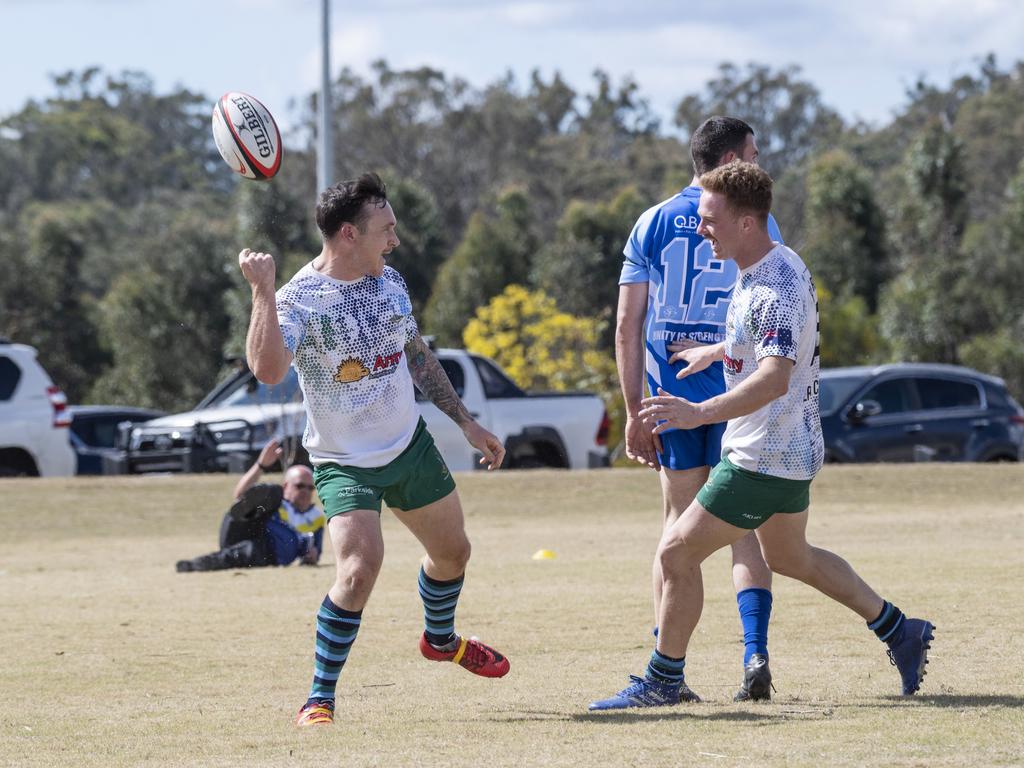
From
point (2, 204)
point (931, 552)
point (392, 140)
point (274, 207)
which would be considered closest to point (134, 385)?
point (274, 207)

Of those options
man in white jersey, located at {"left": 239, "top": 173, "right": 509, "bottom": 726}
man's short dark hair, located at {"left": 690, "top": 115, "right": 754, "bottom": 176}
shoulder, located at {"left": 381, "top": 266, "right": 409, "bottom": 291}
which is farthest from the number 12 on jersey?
shoulder, located at {"left": 381, "top": 266, "right": 409, "bottom": 291}

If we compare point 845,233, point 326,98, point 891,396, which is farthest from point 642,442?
point 845,233

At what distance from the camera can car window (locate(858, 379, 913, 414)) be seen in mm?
20656

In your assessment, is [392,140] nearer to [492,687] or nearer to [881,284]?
[881,284]

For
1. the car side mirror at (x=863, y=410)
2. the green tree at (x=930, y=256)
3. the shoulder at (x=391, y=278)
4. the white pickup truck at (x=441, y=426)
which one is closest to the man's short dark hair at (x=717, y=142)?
the shoulder at (x=391, y=278)

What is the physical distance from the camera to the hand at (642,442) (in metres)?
6.12

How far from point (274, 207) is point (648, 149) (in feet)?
90.4

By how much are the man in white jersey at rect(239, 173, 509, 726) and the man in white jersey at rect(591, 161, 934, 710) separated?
2.88 feet

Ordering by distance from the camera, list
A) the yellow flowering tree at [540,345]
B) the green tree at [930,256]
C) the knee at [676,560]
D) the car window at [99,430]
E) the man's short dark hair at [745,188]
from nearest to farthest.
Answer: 1. the man's short dark hair at [745,188]
2. the knee at [676,560]
3. the car window at [99,430]
4. the yellow flowering tree at [540,345]
5. the green tree at [930,256]

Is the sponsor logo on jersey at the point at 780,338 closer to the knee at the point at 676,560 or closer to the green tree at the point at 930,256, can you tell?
the knee at the point at 676,560

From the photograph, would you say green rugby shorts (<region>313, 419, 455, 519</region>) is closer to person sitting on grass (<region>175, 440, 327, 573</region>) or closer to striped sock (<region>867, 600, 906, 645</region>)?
striped sock (<region>867, 600, 906, 645</region>)

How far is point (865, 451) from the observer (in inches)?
Result: 822

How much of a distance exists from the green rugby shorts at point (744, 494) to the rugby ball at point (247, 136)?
2573mm

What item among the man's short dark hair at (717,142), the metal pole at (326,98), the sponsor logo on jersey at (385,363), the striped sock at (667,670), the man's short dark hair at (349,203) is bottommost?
the striped sock at (667,670)
